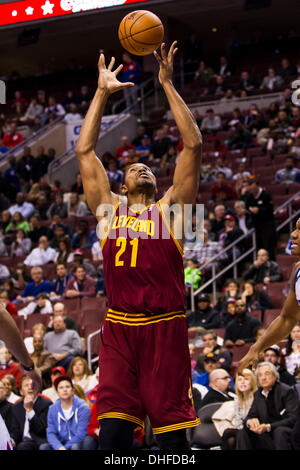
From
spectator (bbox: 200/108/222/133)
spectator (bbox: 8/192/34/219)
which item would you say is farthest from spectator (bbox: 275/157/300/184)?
spectator (bbox: 8/192/34/219)

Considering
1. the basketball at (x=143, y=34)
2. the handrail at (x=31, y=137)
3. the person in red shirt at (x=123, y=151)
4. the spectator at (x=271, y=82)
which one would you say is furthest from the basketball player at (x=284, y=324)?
the handrail at (x=31, y=137)

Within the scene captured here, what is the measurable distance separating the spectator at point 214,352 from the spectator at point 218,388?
1.73 ft

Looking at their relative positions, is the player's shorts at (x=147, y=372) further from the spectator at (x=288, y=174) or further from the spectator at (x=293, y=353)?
the spectator at (x=288, y=174)

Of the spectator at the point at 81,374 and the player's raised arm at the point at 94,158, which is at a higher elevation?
the player's raised arm at the point at 94,158

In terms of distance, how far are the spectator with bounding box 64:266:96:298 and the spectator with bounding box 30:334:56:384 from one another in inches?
80.2

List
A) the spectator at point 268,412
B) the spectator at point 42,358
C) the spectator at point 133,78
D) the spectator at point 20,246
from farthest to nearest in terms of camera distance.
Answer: the spectator at point 133,78
the spectator at point 20,246
the spectator at point 42,358
the spectator at point 268,412

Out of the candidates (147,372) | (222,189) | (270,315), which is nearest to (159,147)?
(222,189)

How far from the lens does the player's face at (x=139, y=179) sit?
497 cm

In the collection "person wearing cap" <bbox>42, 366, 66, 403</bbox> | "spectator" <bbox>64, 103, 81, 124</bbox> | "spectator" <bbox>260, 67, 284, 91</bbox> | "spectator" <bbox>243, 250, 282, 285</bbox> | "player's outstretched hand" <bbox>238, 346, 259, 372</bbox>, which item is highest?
"spectator" <bbox>260, 67, 284, 91</bbox>

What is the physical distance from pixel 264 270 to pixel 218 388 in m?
3.38

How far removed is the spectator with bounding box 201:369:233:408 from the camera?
8.92 m

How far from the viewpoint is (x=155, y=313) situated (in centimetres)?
471

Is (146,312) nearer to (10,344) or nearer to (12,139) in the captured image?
(10,344)

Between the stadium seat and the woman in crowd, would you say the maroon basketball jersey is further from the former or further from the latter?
the stadium seat
